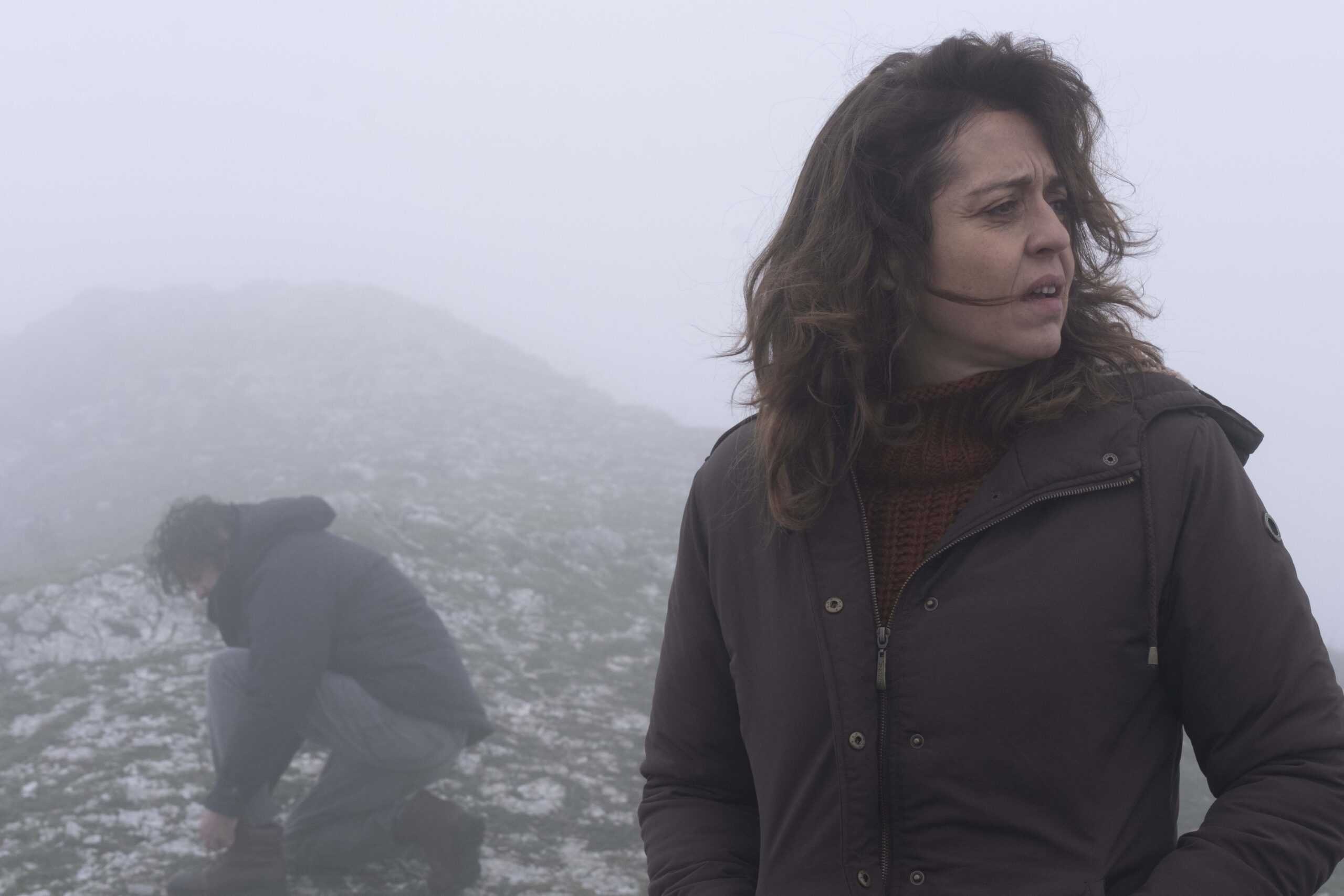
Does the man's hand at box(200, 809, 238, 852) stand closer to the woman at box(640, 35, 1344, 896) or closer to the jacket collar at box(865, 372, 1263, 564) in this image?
the woman at box(640, 35, 1344, 896)

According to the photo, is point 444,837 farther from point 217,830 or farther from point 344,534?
point 344,534

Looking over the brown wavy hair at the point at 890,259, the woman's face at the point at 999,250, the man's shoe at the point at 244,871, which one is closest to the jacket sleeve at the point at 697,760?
the brown wavy hair at the point at 890,259

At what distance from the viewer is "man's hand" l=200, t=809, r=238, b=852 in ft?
19.0

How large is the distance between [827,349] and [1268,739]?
3.49ft

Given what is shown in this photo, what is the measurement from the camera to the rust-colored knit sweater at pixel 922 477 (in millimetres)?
1865

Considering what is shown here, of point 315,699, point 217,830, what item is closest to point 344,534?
point 315,699

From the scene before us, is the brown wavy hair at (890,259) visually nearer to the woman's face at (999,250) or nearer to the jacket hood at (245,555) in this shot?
the woman's face at (999,250)

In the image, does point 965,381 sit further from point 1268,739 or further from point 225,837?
point 225,837

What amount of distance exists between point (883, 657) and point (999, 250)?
82 centimetres

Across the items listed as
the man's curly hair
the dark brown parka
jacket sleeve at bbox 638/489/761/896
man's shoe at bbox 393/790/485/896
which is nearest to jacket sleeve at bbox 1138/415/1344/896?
the dark brown parka

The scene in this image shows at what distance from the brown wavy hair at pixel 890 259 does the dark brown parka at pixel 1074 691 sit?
15 centimetres

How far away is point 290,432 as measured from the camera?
16047 mm

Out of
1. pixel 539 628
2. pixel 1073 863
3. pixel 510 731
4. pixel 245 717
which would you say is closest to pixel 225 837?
pixel 245 717

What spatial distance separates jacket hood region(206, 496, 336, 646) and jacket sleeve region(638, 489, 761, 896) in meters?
4.80
